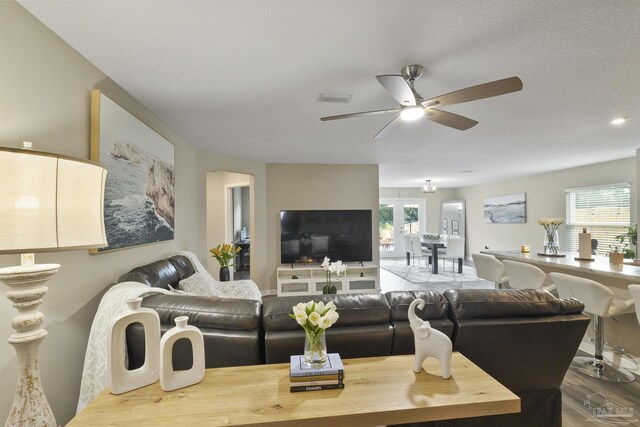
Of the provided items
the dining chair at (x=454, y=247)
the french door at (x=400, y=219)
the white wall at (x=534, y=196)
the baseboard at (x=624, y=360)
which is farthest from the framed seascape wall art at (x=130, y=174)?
the french door at (x=400, y=219)

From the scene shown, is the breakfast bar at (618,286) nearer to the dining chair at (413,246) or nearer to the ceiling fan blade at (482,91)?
the ceiling fan blade at (482,91)

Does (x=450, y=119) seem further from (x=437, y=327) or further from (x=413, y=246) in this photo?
(x=413, y=246)

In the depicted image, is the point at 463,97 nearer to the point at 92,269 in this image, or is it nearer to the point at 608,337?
the point at 92,269

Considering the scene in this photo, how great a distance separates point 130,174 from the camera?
7.43ft

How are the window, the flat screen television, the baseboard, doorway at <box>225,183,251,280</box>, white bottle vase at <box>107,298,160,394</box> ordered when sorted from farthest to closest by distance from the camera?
doorway at <box>225,183,251,280</box>, the flat screen television, the window, the baseboard, white bottle vase at <box>107,298,160,394</box>

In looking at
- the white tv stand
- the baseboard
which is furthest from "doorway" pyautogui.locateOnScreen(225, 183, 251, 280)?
the baseboard

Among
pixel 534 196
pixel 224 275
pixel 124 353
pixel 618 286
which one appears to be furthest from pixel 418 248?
pixel 124 353

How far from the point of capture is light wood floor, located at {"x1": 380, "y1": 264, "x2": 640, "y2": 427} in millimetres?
1932

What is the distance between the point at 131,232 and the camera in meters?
2.28

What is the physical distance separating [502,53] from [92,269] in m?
3.00

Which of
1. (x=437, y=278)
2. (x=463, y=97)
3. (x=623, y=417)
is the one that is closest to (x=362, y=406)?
(x=463, y=97)

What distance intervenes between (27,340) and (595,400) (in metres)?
3.47

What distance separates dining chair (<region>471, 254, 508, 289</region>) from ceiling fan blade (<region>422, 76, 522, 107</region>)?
2654mm

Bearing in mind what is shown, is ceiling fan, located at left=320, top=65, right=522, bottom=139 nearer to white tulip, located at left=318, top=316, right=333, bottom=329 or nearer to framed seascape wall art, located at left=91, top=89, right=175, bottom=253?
white tulip, located at left=318, top=316, right=333, bottom=329
